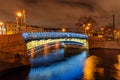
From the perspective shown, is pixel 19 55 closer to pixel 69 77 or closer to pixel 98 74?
pixel 69 77

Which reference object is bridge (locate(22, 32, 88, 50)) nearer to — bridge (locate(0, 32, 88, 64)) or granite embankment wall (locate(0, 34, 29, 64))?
bridge (locate(0, 32, 88, 64))

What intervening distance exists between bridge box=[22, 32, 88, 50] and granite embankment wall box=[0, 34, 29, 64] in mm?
2151

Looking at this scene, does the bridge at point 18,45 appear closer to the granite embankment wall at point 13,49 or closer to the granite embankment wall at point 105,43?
the granite embankment wall at point 13,49

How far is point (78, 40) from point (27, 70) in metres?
53.8

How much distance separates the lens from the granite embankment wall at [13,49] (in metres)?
47.3

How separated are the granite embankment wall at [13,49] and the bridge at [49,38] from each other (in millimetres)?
2151

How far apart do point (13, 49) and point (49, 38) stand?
2104 cm

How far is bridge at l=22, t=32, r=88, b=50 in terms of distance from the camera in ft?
190

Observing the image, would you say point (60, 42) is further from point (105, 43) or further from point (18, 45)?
point (18, 45)

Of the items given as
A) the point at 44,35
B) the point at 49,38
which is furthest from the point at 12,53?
the point at 49,38

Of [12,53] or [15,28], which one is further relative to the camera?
[15,28]

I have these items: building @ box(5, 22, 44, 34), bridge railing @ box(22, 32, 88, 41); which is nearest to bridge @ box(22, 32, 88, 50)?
bridge railing @ box(22, 32, 88, 41)

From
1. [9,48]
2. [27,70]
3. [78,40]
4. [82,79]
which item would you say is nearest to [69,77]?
[82,79]

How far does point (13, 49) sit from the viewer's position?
50906 mm
